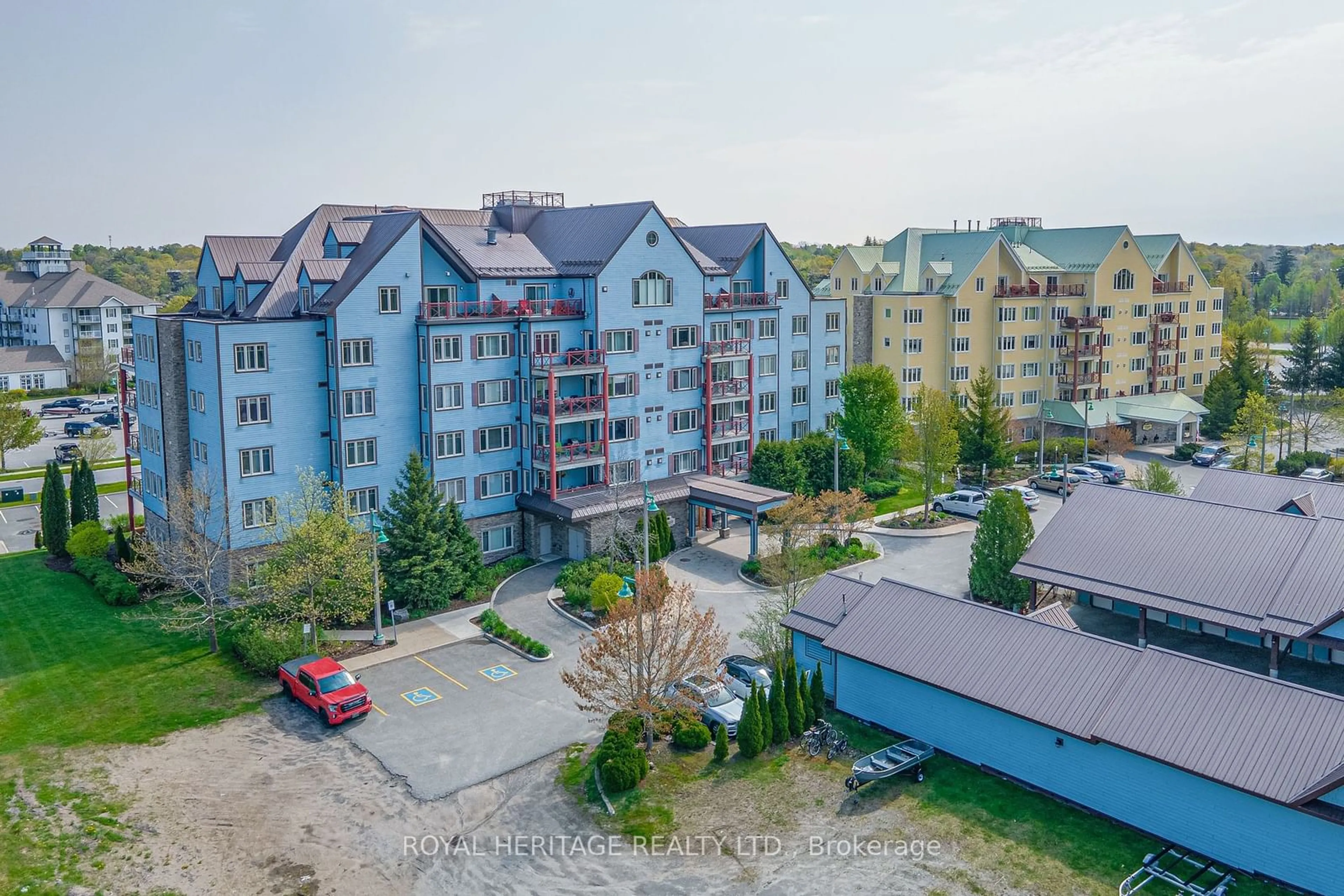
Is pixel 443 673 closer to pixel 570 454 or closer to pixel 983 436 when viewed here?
pixel 570 454

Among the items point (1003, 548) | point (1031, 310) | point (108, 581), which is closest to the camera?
point (1003, 548)

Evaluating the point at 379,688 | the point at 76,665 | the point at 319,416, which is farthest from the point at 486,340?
the point at 76,665

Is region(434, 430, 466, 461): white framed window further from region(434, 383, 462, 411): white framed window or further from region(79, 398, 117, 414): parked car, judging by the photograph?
region(79, 398, 117, 414): parked car

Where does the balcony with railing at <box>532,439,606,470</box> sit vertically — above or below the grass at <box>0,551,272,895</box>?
above

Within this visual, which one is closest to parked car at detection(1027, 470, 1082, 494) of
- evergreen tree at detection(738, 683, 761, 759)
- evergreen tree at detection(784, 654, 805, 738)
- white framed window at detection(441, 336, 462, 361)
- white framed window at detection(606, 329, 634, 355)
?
white framed window at detection(606, 329, 634, 355)

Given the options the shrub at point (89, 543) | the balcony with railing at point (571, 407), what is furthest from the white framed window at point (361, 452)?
the shrub at point (89, 543)

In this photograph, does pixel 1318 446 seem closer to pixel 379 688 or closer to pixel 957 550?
pixel 957 550

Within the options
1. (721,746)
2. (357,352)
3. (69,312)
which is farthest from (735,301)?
(69,312)
